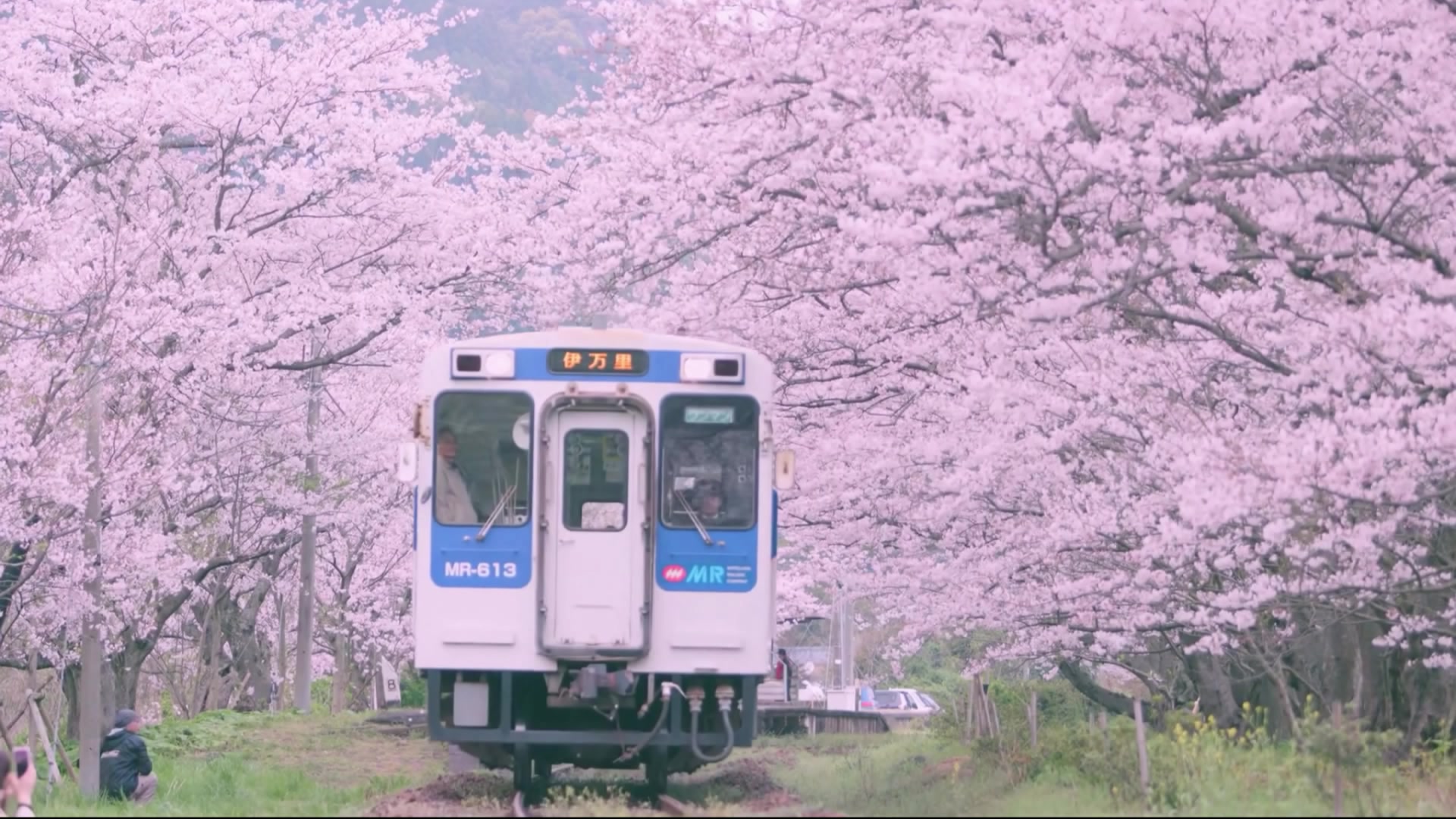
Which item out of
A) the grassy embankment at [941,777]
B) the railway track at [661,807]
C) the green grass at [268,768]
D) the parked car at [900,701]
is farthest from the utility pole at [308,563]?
the parked car at [900,701]

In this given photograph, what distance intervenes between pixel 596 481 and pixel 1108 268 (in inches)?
135

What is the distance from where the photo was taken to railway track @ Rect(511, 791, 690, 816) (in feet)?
32.3

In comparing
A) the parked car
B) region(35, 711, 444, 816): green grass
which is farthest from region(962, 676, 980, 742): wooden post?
the parked car

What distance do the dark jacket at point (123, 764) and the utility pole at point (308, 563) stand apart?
28.5 feet

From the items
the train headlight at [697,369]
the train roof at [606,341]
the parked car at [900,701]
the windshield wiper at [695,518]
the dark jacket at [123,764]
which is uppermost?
the train roof at [606,341]

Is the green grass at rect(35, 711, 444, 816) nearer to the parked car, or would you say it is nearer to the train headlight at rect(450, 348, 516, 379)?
the train headlight at rect(450, 348, 516, 379)

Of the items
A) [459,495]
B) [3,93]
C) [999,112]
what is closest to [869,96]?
[999,112]

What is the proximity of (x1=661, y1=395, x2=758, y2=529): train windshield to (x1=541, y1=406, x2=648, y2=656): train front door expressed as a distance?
19cm

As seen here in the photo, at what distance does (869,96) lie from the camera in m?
12.2

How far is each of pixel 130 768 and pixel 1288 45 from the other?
34.3 feet

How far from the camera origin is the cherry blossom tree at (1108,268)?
1034 cm

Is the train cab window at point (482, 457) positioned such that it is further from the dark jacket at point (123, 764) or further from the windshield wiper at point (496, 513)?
the dark jacket at point (123, 764)

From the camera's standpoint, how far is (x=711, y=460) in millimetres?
11219

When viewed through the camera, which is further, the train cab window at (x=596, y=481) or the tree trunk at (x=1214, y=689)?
the tree trunk at (x=1214, y=689)
